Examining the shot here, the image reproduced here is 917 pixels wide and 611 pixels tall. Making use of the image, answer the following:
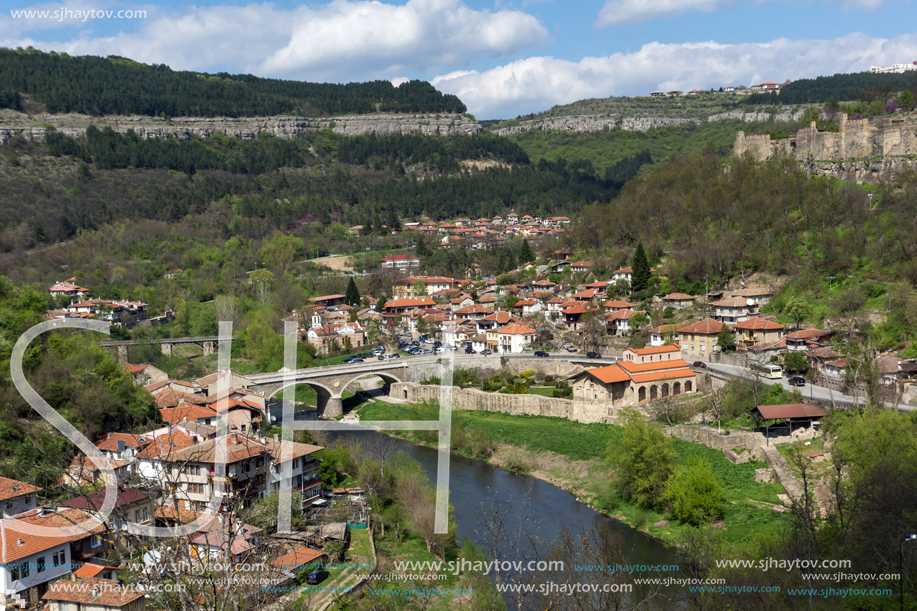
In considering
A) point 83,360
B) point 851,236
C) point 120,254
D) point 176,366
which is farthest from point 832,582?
point 120,254

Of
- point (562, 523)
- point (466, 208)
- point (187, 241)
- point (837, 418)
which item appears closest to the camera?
point (562, 523)

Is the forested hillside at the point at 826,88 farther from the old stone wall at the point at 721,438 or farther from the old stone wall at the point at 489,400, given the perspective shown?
the old stone wall at the point at 721,438

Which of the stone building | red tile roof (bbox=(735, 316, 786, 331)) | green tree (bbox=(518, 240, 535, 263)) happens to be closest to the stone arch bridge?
the stone building

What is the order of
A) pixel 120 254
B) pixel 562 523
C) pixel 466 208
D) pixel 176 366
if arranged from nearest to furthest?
pixel 562 523 → pixel 176 366 → pixel 120 254 → pixel 466 208

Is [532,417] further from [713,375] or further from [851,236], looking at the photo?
[851,236]

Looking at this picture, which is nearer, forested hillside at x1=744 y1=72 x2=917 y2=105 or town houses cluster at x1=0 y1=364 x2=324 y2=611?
town houses cluster at x1=0 y1=364 x2=324 y2=611

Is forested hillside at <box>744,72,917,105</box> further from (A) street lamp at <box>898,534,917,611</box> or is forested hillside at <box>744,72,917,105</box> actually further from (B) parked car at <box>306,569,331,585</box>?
(B) parked car at <box>306,569,331,585</box>

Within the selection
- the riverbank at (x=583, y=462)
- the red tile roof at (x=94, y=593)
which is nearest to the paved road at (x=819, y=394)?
the riverbank at (x=583, y=462)
